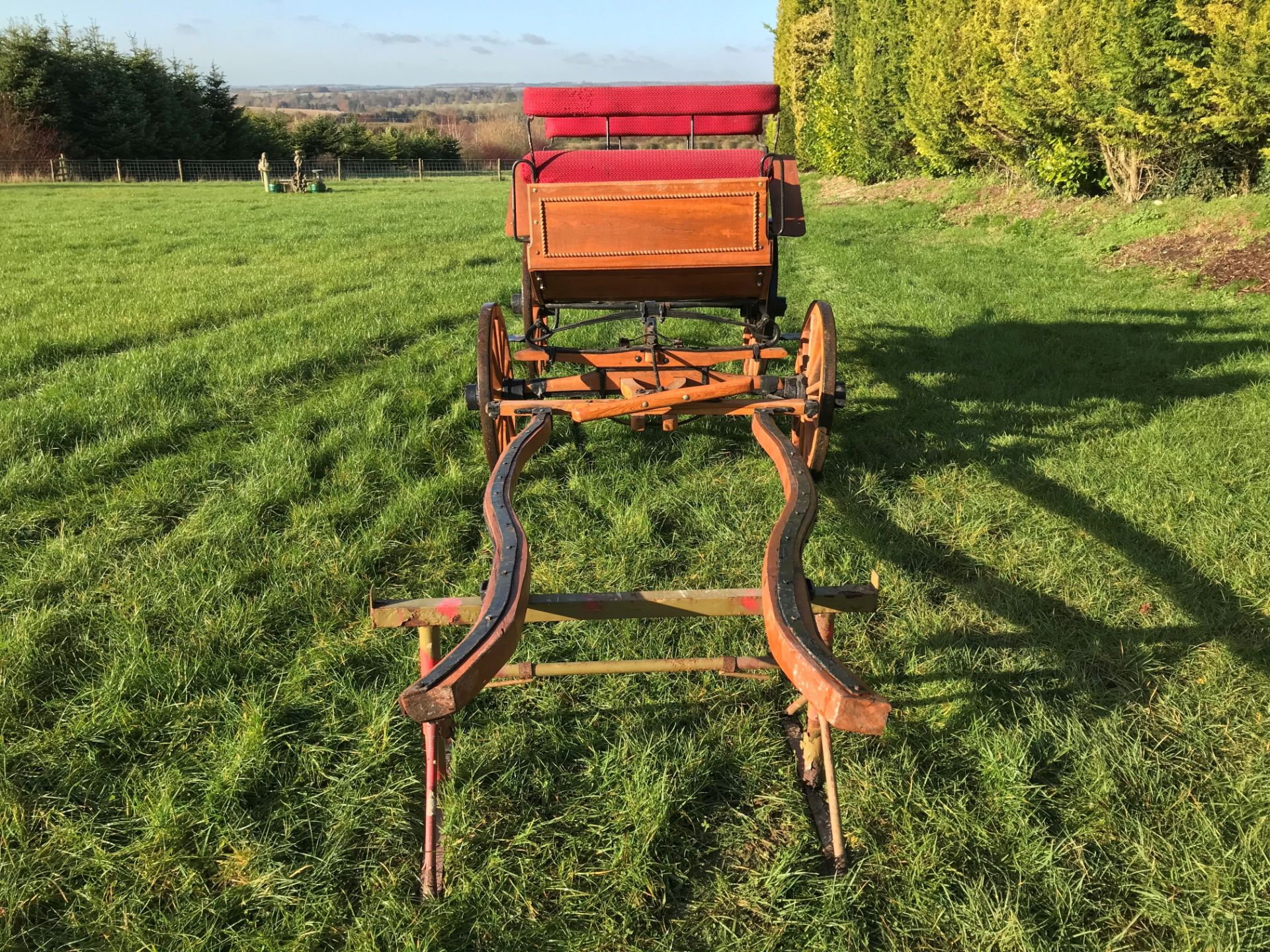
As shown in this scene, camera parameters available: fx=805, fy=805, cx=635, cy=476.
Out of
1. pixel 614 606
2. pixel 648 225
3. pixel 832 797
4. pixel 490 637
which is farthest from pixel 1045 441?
pixel 490 637

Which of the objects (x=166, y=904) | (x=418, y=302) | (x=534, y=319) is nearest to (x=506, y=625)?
(x=166, y=904)

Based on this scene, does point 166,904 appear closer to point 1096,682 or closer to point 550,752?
point 550,752

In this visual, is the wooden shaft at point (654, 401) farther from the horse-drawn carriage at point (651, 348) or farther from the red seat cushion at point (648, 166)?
the red seat cushion at point (648, 166)

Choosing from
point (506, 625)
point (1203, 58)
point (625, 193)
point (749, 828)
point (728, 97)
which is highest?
point (1203, 58)

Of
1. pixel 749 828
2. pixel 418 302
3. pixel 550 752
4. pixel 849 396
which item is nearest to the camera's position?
pixel 749 828

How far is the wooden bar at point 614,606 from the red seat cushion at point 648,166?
2.75 meters

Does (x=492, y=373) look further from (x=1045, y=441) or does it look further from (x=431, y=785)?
(x=1045, y=441)

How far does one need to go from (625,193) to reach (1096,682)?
107 inches

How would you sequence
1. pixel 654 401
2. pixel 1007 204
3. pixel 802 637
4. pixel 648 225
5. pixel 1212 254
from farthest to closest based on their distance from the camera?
pixel 1007 204 < pixel 1212 254 < pixel 648 225 < pixel 654 401 < pixel 802 637

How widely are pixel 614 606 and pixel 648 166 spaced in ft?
9.64

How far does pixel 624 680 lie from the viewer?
2.70m

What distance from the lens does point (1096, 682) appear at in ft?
8.77

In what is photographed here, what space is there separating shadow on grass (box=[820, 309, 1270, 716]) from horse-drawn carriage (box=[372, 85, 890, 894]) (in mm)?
654

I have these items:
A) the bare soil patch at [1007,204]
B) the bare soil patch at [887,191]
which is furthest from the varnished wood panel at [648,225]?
the bare soil patch at [887,191]
